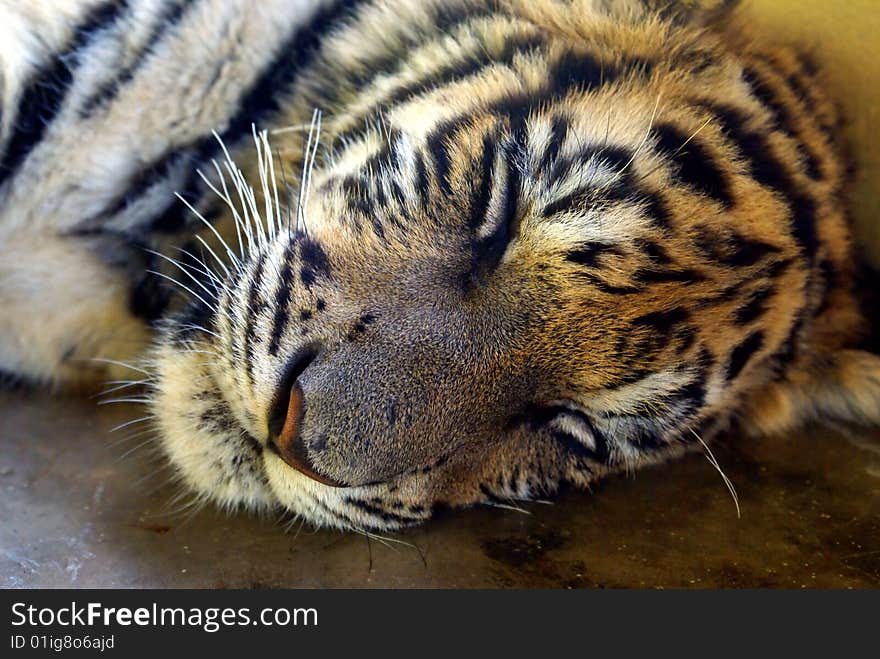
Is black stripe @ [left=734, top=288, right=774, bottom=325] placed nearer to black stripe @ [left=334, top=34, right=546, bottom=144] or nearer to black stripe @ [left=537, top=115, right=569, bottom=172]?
black stripe @ [left=537, top=115, right=569, bottom=172]

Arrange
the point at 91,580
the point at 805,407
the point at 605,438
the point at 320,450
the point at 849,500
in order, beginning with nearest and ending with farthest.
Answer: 1. the point at 320,450
2. the point at 91,580
3. the point at 605,438
4. the point at 849,500
5. the point at 805,407

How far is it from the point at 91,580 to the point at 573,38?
1.25m

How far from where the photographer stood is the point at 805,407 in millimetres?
2178

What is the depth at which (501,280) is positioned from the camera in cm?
156

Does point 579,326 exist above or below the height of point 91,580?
above

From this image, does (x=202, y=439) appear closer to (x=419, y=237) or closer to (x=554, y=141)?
(x=419, y=237)

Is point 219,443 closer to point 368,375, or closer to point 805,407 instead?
point 368,375

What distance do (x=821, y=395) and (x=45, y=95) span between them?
5.59 feet

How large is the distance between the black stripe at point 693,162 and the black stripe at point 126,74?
3.05ft

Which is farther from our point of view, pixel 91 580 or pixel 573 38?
pixel 573 38

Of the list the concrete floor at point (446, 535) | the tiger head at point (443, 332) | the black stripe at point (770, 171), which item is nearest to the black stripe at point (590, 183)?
the tiger head at point (443, 332)

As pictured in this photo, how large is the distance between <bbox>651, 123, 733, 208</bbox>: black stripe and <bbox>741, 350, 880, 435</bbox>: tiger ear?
21.2 inches

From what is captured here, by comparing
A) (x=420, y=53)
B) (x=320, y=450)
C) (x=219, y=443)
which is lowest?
(x=219, y=443)

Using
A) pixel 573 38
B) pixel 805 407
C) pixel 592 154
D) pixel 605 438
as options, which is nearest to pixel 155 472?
pixel 605 438
